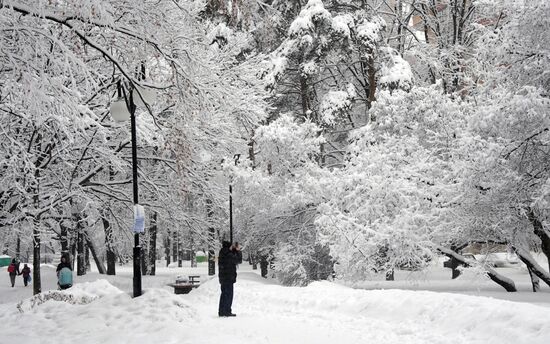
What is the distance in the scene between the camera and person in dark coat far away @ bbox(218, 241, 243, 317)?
11484 millimetres

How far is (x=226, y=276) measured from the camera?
11.7 meters

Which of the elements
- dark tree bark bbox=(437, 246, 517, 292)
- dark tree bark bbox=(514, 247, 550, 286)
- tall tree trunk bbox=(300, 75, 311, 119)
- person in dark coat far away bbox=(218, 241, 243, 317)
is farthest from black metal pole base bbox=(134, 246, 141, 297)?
tall tree trunk bbox=(300, 75, 311, 119)

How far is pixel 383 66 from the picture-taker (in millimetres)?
25703

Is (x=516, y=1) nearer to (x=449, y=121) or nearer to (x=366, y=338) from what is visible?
(x=449, y=121)

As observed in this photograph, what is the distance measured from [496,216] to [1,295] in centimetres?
2292

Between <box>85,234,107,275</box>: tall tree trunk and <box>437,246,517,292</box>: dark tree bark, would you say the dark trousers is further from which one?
<box>85,234,107,275</box>: tall tree trunk

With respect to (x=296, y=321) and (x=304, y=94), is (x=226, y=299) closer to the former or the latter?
(x=296, y=321)

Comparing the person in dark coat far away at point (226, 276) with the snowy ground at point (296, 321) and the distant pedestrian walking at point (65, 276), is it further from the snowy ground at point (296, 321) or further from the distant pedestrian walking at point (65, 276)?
the distant pedestrian walking at point (65, 276)

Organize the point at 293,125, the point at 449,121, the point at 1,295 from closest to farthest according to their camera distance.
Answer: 1. the point at 449,121
2. the point at 293,125
3. the point at 1,295

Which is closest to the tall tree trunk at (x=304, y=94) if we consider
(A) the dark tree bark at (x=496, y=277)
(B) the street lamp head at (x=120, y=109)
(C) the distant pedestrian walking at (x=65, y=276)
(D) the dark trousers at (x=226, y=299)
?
(A) the dark tree bark at (x=496, y=277)

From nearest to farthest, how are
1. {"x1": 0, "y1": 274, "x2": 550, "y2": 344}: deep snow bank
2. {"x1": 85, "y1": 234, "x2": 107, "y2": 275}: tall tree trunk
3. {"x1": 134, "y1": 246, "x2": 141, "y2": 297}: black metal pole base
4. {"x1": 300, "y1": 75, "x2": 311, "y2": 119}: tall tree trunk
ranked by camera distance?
{"x1": 0, "y1": 274, "x2": 550, "y2": 344}: deep snow bank → {"x1": 134, "y1": 246, "x2": 141, "y2": 297}: black metal pole base → {"x1": 300, "y1": 75, "x2": 311, "y2": 119}: tall tree trunk → {"x1": 85, "y1": 234, "x2": 107, "y2": 275}: tall tree trunk

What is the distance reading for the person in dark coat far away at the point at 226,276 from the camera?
11.5 metres

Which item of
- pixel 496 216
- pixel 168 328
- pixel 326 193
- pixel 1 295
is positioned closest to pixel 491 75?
pixel 496 216

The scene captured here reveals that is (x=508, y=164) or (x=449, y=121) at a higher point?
(x=449, y=121)
